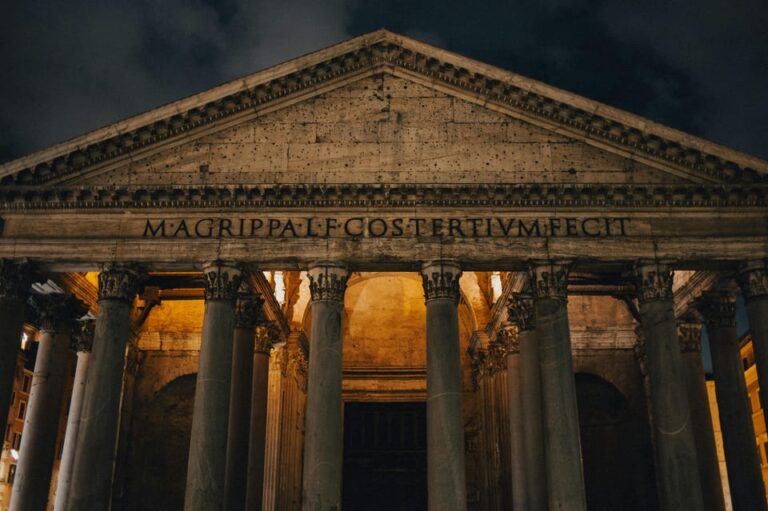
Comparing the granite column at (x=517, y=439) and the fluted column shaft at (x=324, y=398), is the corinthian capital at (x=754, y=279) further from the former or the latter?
the fluted column shaft at (x=324, y=398)

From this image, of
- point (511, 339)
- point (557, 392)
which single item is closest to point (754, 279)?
point (557, 392)

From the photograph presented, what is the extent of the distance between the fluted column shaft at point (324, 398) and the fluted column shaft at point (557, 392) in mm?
3858

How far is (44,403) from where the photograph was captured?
17.7m

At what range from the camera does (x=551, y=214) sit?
621 inches

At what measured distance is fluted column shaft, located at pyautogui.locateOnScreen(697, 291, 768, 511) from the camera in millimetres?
15695

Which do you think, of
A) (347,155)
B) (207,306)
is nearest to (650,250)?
(347,155)

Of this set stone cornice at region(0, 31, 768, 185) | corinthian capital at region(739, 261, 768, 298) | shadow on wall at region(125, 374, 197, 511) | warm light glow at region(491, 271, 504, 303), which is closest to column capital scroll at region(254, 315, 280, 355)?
shadow on wall at region(125, 374, 197, 511)

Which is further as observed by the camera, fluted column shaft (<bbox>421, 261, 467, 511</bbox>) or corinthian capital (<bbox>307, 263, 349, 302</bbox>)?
corinthian capital (<bbox>307, 263, 349, 302</bbox>)

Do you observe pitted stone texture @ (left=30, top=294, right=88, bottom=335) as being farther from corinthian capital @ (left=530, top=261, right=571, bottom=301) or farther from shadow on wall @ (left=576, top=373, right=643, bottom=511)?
shadow on wall @ (left=576, top=373, right=643, bottom=511)

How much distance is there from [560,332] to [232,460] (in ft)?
24.6

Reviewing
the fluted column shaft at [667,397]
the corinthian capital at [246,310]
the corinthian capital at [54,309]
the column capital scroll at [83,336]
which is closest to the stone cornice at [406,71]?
the fluted column shaft at [667,397]

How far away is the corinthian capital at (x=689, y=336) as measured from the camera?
18688mm

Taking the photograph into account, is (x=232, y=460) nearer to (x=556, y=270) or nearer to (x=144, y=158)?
(x=144, y=158)

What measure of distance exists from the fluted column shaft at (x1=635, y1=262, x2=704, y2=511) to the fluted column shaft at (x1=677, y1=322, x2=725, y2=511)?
2620 mm
